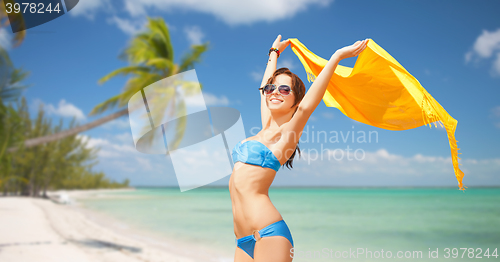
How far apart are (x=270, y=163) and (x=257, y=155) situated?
0.30ft

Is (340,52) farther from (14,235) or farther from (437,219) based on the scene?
(437,219)

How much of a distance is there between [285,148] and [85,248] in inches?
336

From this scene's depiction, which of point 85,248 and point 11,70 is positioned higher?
point 11,70

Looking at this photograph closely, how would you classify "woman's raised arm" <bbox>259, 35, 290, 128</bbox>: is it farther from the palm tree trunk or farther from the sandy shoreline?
the palm tree trunk

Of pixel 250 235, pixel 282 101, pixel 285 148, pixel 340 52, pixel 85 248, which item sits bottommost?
pixel 85 248

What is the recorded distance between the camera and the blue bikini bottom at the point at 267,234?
1721mm

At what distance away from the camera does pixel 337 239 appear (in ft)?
43.2

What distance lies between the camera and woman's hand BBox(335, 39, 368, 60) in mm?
1947

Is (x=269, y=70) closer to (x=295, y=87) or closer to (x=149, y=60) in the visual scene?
(x=295, y=87)

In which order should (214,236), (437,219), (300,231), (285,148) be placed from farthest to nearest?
(437,219) < (300,231) < (214,236) < (285,148)

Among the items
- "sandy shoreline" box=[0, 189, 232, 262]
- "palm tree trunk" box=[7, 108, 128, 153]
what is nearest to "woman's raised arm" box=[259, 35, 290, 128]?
"sandy shoreline" box=[0, 189, 232, 262]

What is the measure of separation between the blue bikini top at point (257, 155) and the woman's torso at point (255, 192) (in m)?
0.02

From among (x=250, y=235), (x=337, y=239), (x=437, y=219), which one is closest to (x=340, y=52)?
(x=250, y=235)

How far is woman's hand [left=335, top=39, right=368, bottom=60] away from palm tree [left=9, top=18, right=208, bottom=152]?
10600mm
